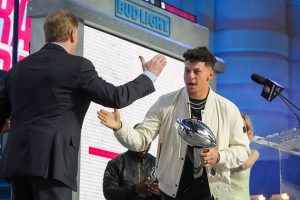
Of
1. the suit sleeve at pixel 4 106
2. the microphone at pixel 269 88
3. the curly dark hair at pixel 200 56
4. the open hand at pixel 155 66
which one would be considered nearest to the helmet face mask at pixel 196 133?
the open hand at pixel 155 66

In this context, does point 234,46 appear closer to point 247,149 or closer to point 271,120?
point 271,120

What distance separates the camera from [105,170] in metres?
5.50

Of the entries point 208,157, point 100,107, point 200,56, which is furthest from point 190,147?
point 100,107

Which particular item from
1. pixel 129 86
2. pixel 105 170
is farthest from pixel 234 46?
pixel 129 86

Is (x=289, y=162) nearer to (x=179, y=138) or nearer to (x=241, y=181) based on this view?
(x=241, y=181)

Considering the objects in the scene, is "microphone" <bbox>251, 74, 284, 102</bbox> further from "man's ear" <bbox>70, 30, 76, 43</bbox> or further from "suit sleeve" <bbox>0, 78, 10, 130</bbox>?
"suit sleeve" <bbox>0, 78, 10, 130</bbox>

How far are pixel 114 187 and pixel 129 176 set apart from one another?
0.18 metres

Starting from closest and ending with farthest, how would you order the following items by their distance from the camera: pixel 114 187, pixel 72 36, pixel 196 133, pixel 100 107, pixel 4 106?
pixel 72 36 < pixel 4 106 < pixel 196 133 < pixel 114 187 < pixel 100 107

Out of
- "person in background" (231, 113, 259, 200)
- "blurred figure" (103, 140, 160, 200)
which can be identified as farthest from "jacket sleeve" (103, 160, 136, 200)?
"person in background" (231, 113, 259, 200)

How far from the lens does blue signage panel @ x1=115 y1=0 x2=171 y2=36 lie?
6.29m

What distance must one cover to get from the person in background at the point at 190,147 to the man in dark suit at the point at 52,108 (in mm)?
489

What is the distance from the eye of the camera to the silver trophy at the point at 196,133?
4051 mm

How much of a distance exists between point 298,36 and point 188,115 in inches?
339

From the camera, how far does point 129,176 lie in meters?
5.52
